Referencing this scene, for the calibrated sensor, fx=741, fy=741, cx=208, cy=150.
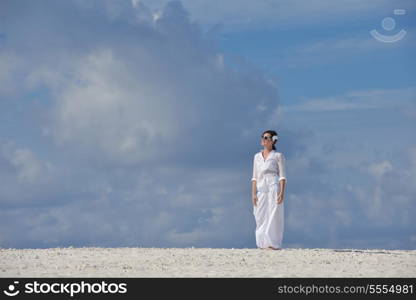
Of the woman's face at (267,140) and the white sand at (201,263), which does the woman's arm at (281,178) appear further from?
the white sand at (201,263)

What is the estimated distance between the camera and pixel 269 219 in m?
21.7

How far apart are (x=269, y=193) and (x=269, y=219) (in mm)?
766

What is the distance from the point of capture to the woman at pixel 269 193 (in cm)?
2162

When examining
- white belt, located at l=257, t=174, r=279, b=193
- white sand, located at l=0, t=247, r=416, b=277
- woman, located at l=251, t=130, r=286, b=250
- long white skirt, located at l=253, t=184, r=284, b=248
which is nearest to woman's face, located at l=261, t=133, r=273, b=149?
woman, located at l=251, t=130, r=286, b=250

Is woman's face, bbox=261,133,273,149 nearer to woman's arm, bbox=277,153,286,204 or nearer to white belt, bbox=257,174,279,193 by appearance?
woman's arm, bbox=277,153,286,204

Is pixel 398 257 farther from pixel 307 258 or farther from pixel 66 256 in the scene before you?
pixel 66 256

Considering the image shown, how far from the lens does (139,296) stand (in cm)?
1460

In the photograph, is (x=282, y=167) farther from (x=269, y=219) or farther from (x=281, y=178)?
(x=269, y=219)

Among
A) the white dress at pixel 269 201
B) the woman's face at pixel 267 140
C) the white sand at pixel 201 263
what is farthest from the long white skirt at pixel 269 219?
the woman's face at pixel 267 140

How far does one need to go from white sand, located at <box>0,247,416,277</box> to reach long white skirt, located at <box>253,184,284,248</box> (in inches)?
22.5

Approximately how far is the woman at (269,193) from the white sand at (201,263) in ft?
2.28

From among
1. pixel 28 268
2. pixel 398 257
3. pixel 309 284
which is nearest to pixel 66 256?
pixel 28 268

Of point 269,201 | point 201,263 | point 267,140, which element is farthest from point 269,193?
point 201,263

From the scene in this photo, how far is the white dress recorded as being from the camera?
2164cm
